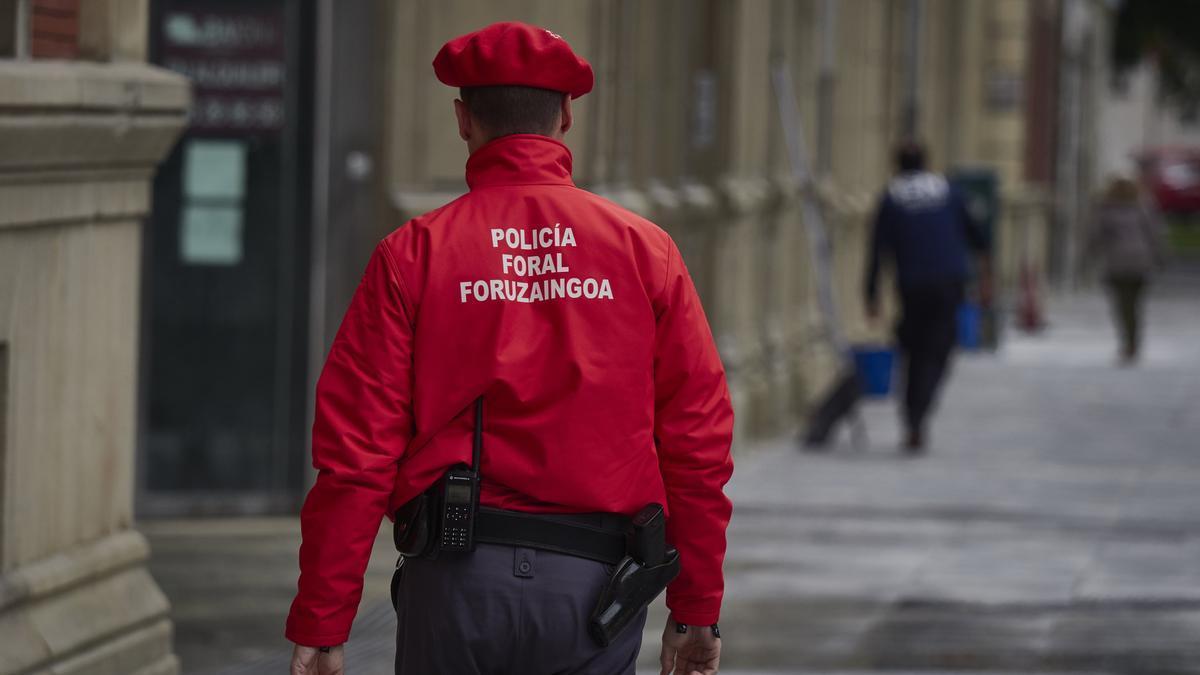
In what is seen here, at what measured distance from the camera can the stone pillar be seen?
230 inches

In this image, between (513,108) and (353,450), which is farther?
(513,108)

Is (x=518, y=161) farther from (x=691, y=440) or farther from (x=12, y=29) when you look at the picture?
(x=12, y=29)

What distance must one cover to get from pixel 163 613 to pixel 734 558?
12.6ft

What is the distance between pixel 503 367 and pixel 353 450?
0.28m

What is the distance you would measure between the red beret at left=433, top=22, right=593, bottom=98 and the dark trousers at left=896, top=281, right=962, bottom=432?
1028 cm

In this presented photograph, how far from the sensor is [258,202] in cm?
1029

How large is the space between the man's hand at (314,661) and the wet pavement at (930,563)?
11.1ft

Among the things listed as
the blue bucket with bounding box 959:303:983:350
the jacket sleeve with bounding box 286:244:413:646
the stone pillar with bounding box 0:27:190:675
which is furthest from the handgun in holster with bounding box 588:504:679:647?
the blue bucket with bounding box 959:303:983:350

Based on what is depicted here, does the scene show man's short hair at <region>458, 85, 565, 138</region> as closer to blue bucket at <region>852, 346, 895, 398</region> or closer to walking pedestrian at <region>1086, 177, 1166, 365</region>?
blue bucket at <region>852, 346, 895, 398</region>

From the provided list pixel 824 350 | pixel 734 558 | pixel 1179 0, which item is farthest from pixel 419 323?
pixel 1179 0

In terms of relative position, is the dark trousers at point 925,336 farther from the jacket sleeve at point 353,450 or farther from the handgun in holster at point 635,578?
the jacket sleeve at point 353,450

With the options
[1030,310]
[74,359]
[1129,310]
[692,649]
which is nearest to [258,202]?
[74,359]

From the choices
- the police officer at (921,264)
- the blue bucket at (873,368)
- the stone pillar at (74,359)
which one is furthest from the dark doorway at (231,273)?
the blue bucket at (873,368)

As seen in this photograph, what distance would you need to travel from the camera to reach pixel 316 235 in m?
10.3
